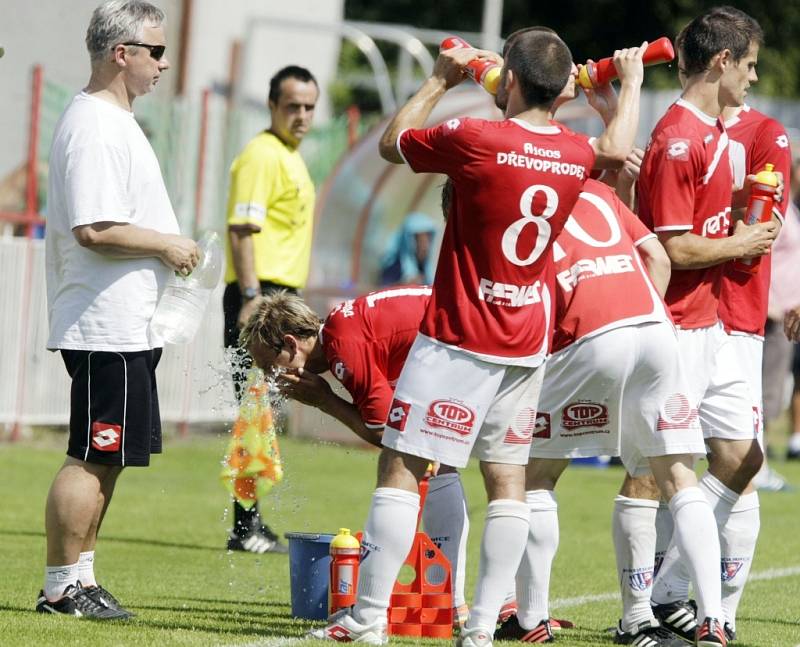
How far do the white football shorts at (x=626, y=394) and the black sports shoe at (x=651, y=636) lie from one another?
676mm

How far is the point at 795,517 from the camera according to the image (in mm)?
11273

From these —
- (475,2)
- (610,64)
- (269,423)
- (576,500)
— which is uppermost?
(475,2)

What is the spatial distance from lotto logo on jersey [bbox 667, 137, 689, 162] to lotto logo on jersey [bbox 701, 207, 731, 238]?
12.4 inches

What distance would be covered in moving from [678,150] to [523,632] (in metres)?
2.00

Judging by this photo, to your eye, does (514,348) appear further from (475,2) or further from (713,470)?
(475,2)

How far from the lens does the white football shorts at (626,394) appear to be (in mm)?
5941

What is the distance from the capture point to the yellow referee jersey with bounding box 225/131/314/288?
9141 millimetres

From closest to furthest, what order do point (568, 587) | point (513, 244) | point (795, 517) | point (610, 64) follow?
point (513, 244) < point (610, 64) < point (568, 587) < point (795, 517)

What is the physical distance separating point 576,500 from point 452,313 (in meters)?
6.58

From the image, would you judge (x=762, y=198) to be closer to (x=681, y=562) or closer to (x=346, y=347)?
(x=681, y=562)

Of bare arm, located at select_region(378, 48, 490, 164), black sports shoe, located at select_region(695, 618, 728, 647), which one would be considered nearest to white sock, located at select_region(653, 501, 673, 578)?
black sports shoe, located at select_region(695, 618, 728, 647)

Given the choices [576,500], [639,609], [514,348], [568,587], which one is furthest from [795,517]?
[514,348]

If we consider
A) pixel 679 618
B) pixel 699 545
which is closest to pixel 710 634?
pixel 699 545

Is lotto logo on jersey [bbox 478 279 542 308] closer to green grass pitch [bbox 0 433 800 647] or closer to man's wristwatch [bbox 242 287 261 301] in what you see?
green grass pitch [bbox 0 433 800 647]
